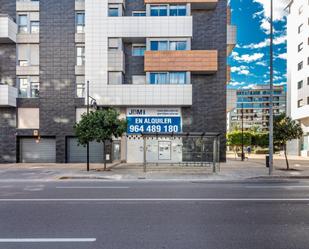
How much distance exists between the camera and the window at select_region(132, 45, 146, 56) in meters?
26.5

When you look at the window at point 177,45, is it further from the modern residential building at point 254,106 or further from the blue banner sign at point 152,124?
the modern residential building at point 254,106

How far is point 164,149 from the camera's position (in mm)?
26062

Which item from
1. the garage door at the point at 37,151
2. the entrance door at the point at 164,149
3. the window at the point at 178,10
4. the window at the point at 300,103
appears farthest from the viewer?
the window at the point at 300,103

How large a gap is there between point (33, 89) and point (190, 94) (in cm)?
1591

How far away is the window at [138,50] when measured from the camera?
2655cm

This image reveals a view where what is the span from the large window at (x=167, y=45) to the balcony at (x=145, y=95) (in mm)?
3937

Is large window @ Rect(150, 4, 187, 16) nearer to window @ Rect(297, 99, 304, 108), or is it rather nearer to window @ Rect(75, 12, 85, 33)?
window @ Rect(75, 12, 85, 33)

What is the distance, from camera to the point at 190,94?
24609 mm

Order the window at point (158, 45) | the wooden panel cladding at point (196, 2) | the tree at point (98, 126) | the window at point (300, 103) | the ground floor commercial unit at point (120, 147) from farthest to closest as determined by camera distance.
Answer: the window at point (300, 103)
the ground floor commercial unit at point (120, 147)
the window at point (158, 45)
the wooden panel cladding at point (196, 2)
the tree at point (98, 126)

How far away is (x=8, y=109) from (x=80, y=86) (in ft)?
24.9

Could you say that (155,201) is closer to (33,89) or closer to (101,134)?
(101,134)

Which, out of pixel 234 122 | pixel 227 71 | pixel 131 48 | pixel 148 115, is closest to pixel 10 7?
pixel 131 48

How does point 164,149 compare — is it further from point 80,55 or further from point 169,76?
point 80,55

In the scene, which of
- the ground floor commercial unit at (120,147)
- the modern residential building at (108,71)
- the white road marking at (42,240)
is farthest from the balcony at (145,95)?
the white road marking at (42,240)
